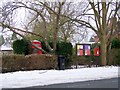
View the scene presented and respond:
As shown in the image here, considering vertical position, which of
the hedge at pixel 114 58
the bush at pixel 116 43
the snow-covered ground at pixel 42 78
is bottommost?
the snow-covered ground at pixel 42 78

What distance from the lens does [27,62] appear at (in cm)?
2269

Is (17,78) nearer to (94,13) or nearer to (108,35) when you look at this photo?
(94,13)

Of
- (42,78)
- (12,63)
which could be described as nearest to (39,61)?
(12,63)

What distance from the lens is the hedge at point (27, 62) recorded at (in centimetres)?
2143

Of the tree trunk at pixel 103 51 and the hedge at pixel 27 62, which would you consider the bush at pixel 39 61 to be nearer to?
the hedge at pixel 27 62

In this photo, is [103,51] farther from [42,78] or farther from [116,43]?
[42,78]

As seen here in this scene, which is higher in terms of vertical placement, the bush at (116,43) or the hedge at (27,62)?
the bush at (116,43)

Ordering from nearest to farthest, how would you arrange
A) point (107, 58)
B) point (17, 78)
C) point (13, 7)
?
point (17, 78) → point (13, 7) → point (107, 58)

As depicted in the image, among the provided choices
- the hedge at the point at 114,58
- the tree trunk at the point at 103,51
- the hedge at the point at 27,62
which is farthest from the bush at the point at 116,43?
the hedge at the point at 27,62

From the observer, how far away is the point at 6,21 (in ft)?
89.5

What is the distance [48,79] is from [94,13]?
12.7 metres

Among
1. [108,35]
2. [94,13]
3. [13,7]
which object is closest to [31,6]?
[13,7]

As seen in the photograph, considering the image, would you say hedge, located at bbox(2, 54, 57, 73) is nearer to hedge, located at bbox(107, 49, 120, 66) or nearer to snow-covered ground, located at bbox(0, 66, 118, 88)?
snow-covered ground, located at bbox(0, 66, 118, 88)

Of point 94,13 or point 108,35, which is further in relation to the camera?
point 108,35
